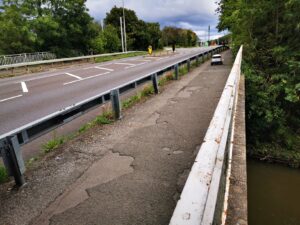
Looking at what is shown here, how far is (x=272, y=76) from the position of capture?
991 cm

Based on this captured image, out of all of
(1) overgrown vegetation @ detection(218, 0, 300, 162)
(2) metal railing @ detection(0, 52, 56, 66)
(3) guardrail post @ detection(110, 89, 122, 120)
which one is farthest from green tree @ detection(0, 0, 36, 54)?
(3) guardrail post @ detection(110, 89, 122, 120)

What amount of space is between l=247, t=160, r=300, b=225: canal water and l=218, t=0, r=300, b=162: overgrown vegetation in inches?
25.8

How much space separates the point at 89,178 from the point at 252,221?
407 cm

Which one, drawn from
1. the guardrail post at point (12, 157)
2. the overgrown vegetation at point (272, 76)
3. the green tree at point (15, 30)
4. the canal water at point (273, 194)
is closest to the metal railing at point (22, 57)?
the green tree at point (15, 30)

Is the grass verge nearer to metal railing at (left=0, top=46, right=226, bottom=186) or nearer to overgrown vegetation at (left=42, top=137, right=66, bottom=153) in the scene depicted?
overgrown vegetation at (left=42, top=137, right=66, bottom=153)

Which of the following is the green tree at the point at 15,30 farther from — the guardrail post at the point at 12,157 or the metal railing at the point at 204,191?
the metal railing at the point at 204,191

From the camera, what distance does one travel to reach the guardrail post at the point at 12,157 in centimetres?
289

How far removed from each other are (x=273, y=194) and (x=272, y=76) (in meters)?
5.49

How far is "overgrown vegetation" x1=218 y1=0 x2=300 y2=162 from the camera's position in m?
8.40

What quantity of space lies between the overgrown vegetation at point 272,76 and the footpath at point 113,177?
159 inches

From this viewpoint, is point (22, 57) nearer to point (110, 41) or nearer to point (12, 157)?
point (110, 41)

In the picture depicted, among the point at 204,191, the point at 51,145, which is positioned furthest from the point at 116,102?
the point at 204,191

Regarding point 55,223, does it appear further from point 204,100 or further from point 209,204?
point 204,100

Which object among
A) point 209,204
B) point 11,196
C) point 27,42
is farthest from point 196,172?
point 27,42
